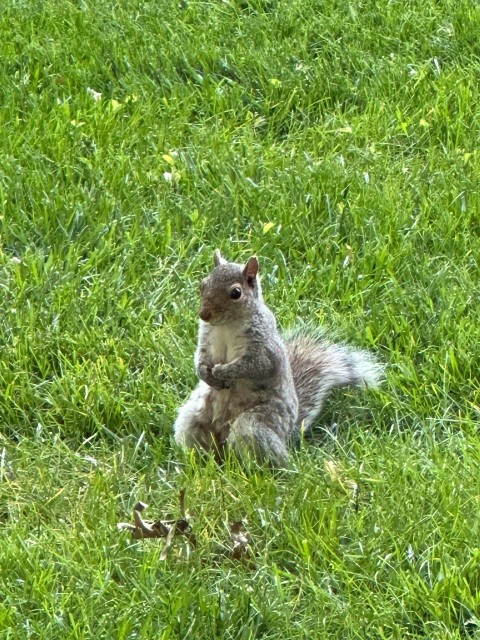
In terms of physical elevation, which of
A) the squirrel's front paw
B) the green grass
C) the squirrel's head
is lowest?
the green grass

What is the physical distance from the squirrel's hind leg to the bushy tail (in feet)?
0.76

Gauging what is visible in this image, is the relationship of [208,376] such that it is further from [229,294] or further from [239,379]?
[229,294]

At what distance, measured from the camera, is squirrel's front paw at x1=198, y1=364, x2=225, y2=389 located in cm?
369

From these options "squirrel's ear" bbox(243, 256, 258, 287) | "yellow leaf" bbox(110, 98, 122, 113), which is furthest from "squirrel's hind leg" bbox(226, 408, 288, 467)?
"yellow leaf" bbox(110, 98, 122, 113)

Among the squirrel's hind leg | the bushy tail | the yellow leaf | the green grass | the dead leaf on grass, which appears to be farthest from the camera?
the yellow leaf

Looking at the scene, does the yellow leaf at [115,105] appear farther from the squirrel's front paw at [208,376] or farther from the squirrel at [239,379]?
the squirrel's front paw at [208,376]

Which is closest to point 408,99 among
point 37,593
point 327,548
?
point 327,548

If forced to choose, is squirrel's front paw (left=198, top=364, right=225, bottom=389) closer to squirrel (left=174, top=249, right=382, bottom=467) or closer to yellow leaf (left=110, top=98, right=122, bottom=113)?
squirrel (left=174, top=249, right=382, bottom=467)

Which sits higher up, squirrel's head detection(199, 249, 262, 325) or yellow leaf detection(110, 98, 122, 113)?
squirrel's head detection(199, 249, 262, 325)

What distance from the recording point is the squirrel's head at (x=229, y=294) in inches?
144

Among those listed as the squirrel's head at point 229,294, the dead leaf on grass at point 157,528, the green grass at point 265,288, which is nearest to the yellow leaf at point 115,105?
the green grass at point 265,288

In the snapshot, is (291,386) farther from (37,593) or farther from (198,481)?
(37,593)

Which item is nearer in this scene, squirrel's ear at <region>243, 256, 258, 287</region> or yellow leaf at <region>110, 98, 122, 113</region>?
squirrel's ear at <region>243, 256, 258, 287</region>

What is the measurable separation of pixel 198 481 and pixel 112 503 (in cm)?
23
